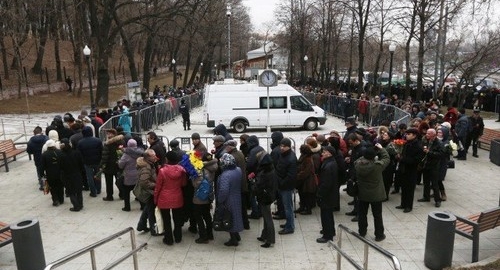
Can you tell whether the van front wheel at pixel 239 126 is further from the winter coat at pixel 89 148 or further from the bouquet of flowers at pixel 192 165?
the bouquet of flowers at pixel 192 165

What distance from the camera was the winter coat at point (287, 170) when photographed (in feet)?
22.9

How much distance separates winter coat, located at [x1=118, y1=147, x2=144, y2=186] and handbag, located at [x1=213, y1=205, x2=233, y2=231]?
2523mm

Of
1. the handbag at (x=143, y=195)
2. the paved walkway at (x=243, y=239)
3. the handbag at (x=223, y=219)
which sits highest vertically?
the handbag at (x=143, y=195)

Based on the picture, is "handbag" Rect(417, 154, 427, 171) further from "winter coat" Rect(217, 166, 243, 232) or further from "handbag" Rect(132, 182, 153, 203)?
"handbag" Rect(132, 182, 153, 203)

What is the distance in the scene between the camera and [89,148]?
369 inches

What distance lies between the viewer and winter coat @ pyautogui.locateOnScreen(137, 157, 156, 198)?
280 inches

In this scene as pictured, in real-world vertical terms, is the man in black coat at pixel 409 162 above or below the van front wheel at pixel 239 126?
above

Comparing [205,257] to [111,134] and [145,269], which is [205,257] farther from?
[111,134]

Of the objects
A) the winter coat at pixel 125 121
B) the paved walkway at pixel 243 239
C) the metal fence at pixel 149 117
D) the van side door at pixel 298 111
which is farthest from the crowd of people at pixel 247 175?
the van side door at pixel 298 111

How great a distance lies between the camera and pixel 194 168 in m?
6.76

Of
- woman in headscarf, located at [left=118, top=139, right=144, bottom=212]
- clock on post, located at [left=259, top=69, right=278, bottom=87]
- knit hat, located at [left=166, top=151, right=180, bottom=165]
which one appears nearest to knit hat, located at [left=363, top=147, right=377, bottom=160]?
knit hat, located at [left=166, top=151, right=180, bottom=165]

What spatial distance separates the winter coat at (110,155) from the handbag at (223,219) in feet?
11.9

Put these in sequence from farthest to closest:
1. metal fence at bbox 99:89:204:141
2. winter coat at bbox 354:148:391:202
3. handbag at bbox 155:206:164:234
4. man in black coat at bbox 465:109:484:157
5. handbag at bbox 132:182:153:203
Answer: metal fence at bbox 99:89:204:141 < man in black coat at bbox 465:109:484:157 < handbag at bbox 132:182:153:203 < handbag at bbox 155:206:164:234 < winter coat at bbox 354:148:391:202

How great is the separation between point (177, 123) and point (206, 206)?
16287mm
